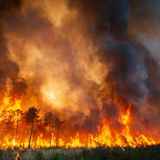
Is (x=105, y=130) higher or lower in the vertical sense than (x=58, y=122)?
lower

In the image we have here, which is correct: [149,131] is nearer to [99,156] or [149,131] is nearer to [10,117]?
[10,117]

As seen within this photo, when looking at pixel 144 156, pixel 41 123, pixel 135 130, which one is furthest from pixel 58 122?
pixel 144 156

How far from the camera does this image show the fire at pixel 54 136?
6731 cm

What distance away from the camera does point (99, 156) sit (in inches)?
1030

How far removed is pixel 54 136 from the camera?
9100cm

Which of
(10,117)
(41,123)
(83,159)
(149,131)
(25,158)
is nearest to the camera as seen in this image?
(83,159)

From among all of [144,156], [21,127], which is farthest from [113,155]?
[21,127]

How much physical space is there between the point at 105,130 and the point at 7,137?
3123 cm

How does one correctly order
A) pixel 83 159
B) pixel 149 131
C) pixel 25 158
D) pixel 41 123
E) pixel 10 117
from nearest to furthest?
pixel 83 159
pixel 25 158
pixel 10 117
pixel 149 131
pixel 41 123

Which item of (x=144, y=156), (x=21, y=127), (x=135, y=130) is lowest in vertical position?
(x=144, y=156)

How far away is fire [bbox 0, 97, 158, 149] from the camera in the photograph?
221 feet

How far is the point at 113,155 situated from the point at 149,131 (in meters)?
54.6

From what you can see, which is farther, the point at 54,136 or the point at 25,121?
the point at 54,136

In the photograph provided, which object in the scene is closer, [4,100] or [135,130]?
[135,130]
